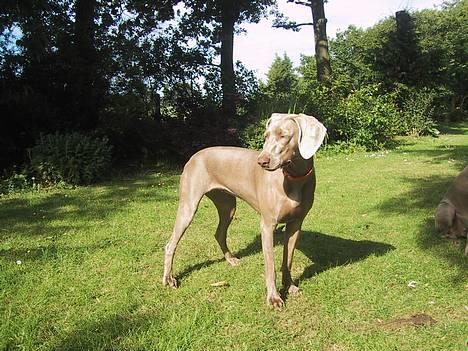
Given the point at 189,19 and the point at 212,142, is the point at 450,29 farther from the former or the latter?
the point at 212,142

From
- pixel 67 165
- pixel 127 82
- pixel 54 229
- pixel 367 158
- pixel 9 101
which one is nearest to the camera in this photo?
pixel 54 229

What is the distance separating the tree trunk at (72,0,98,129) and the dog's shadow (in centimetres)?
702

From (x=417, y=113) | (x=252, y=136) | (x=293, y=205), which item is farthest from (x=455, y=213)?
(x=417, y=113)

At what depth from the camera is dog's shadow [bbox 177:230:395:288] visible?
15.1 ft

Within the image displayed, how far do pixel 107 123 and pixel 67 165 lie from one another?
2.51m

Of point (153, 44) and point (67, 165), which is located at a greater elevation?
point (153, 44)

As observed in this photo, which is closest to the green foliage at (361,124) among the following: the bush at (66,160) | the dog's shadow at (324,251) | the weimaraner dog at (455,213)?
the bush at (66,160)

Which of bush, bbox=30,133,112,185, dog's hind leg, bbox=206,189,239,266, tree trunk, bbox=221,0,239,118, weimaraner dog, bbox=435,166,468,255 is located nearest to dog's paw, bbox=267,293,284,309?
dog's hind leg, bbox=206,189,239,266

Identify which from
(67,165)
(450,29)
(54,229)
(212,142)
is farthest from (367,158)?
(450,29)

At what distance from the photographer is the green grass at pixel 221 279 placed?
325cm

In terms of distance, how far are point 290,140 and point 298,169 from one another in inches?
11.7

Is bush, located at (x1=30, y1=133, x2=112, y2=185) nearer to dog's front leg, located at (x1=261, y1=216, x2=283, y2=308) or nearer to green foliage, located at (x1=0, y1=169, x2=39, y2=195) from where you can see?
green foliage, located at (x1=0, y1=169, x2=39, y2=195)

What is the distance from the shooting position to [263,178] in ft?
12.5

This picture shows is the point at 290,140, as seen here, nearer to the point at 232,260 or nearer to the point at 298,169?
the point at 298,169
